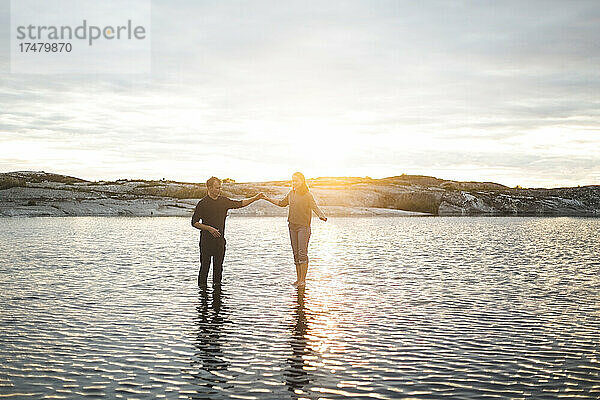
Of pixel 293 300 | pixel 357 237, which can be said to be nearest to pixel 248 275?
pixel 293 300

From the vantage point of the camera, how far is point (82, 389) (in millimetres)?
8438

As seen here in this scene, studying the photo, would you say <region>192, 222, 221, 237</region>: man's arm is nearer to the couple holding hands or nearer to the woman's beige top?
the couple holding hands

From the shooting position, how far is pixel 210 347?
10.7m

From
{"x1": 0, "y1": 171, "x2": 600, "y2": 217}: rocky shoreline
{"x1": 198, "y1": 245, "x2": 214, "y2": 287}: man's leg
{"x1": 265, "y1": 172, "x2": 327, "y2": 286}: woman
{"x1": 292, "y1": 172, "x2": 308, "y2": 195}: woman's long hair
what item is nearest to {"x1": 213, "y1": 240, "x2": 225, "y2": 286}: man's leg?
{"x1": 198, "y1": 245, "x2": 214, "y2": 287}: man's leg

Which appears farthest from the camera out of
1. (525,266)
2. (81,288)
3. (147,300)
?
(525,266)

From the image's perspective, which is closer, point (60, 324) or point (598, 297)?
point (60, 324)

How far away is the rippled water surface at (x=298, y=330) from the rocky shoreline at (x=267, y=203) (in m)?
51.2

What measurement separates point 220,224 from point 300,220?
2.15 meters

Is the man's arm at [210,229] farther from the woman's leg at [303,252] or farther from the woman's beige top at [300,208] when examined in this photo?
the woman's leg at [303,252]

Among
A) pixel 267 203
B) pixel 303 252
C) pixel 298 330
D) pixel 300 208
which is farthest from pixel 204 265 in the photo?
pixel 267 203

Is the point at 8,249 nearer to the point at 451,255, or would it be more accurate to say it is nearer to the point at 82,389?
the point at 451,255

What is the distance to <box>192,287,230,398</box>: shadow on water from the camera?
8.69 metres

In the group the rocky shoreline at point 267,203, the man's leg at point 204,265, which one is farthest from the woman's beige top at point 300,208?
the rocky shoreline at point 267,203

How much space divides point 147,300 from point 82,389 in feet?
22.7
